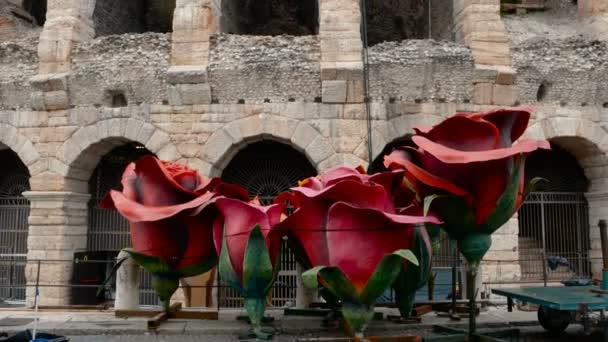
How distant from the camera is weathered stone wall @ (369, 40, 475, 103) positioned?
938 cm

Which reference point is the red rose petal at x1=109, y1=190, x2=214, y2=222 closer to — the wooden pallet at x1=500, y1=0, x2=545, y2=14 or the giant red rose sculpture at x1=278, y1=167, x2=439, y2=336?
the giant red rose sculpture at x1=278, y1=167, x2=439, y2=336

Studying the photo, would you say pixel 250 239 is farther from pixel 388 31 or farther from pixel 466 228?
pixel 388 31

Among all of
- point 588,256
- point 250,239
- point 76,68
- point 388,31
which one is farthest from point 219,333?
point 388,31

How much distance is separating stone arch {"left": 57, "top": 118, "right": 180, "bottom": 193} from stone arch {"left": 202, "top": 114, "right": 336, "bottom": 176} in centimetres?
66

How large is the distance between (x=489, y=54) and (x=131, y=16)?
8350mm

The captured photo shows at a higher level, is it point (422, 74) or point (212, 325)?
point (422, 74)

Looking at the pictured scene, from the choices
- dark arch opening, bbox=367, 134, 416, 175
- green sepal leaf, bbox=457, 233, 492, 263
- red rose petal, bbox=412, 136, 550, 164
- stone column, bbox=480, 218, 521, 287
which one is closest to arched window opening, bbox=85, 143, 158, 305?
dark arch opening, bbox=367, 134, 416, 175

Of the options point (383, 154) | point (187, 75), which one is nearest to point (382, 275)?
point (187, 75)

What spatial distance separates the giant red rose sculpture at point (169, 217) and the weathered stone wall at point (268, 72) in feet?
13.5

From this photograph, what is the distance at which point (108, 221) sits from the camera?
35.3ft

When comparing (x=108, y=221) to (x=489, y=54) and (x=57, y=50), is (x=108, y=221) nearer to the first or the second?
(x=57, y=50)

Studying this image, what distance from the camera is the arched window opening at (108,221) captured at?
10578mm

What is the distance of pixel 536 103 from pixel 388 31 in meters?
5.63

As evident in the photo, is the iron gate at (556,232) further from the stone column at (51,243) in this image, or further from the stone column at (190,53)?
the stone column at (51,243)
